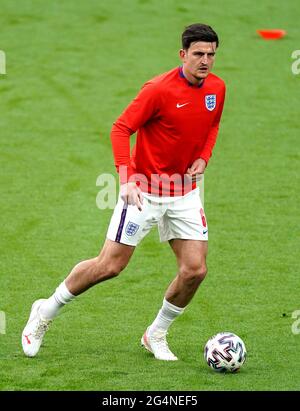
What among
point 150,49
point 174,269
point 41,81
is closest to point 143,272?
point 174,269

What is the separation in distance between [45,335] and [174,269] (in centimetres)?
229

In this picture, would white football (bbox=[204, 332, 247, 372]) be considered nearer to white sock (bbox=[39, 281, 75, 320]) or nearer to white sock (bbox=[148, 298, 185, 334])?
white sock (bbox=[148, 298, 185, 334])

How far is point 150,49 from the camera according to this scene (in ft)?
62.0

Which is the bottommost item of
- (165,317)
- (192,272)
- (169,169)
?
(165,317)

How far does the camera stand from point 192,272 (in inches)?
320

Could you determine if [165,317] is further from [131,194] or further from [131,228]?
[131,194]

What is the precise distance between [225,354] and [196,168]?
1372mm

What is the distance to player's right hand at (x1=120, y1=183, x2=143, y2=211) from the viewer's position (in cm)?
777

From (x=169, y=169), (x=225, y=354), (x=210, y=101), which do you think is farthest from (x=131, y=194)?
(x=225, y=354)

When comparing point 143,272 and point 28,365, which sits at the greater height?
point 28,365

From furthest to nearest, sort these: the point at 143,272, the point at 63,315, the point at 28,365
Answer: the point at 143,272 < the point at 63,315 < the point at 28,365

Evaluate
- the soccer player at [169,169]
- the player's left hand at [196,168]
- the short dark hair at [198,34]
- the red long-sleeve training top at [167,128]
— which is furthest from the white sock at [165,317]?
the short dark hair at [198,34]

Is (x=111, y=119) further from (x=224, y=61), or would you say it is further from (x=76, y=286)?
(x=76, y=286)

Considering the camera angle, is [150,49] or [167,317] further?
[150,49]
